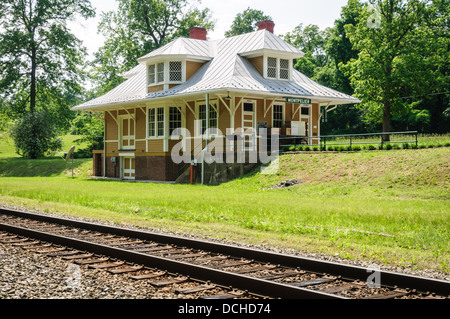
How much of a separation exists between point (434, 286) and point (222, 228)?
6084 millimetres

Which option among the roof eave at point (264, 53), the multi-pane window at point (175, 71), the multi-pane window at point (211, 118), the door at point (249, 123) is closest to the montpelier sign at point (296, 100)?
the door at point (249, 123)

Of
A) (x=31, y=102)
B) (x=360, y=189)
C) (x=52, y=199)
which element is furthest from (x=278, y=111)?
(x=31, y=102)

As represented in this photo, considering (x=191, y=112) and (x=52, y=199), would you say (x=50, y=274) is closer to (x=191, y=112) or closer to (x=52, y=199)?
(x=52, y=199)

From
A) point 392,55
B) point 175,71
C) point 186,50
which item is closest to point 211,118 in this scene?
point 175,71

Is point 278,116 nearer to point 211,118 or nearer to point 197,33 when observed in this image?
point 211,118

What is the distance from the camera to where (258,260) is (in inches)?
326

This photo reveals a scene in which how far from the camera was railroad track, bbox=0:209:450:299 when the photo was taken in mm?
6312

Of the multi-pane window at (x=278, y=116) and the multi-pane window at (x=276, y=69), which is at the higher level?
the multi-pane window at (x=276, y=69)

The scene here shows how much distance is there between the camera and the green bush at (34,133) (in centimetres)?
4669

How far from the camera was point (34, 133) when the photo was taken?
4700cm

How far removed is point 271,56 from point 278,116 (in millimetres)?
3555

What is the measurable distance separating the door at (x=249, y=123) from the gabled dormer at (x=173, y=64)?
507cm

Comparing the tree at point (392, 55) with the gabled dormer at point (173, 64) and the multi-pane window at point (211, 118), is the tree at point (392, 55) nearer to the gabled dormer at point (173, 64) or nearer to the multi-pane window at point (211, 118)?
the gabled dormer at point (173, 64)

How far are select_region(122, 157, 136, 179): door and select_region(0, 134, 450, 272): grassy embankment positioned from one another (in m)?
A: 12.4
